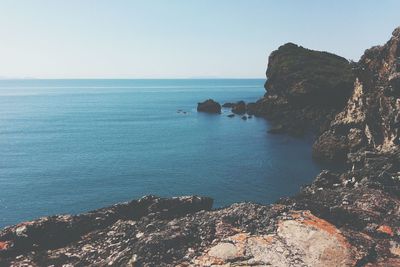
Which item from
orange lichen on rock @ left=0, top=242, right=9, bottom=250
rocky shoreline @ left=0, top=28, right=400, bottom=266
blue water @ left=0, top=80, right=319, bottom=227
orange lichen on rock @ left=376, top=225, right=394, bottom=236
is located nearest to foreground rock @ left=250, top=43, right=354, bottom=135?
blue water @ left=0, top=80, right=319, bottom=227

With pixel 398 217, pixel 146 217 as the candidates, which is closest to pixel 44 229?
pixel 146 217

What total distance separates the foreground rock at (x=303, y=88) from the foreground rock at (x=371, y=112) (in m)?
16.5

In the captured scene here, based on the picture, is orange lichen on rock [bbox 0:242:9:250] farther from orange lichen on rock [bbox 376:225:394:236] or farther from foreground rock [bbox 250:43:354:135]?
foreground rock [bbox 250:43:354:135]

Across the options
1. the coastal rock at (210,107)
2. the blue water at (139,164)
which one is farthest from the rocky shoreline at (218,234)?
the coastal rock at (210,107)

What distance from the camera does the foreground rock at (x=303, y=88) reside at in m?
132

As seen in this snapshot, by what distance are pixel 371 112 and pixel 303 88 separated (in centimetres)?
5951

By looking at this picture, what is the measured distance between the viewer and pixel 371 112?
81.0 m

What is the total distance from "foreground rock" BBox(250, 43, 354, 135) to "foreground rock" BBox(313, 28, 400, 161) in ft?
54.3

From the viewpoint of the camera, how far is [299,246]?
50.4 ft

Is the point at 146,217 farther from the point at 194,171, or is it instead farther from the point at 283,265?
the point at 194,171

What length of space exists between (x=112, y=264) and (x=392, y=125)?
65376 mm

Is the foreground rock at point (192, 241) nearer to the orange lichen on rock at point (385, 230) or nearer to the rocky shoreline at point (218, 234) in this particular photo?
the rocky shoreline at point (218, 234)

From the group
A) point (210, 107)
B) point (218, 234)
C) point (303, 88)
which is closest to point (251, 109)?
point (210, 107)

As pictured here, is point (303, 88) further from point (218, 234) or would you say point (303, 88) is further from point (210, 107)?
point (218, 234)
